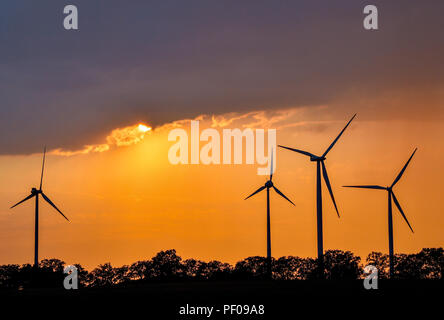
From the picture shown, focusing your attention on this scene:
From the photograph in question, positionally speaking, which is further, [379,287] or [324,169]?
[324,169]

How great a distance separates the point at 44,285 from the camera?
191625 mm

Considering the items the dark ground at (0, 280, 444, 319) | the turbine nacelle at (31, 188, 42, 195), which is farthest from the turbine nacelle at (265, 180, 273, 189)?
the dark ground at (0, 280, 444, 319)
